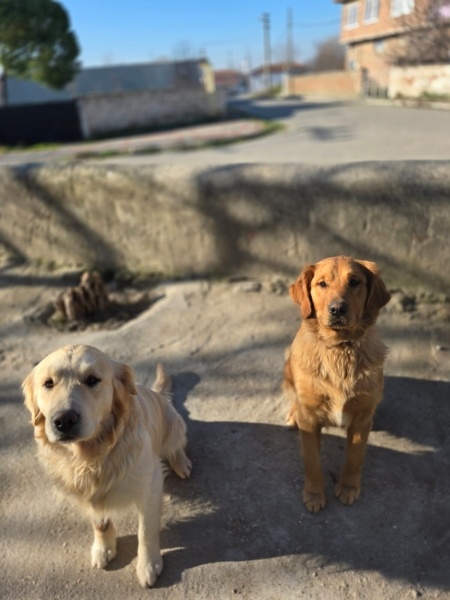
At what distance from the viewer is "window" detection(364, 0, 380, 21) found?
31.8 metres

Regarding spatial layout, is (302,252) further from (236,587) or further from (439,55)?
(439,55)

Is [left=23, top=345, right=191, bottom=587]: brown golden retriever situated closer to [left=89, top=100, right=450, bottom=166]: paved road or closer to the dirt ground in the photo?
the dirt ground

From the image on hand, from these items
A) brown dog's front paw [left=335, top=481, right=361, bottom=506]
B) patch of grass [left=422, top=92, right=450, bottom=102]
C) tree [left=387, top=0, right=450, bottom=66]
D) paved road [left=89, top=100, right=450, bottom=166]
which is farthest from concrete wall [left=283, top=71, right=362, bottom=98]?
brown dog's front paw [left=335, top=481, right=361, bottom=506]

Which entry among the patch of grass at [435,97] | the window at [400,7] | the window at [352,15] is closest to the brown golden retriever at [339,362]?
the patch of grass at [435,97]

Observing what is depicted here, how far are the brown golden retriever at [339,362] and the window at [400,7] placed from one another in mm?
27552

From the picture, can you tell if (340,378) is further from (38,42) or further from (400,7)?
(400,7)

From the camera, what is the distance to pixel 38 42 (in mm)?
18719

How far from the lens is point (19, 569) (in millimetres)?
2262

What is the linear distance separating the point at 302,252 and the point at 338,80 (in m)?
32.9

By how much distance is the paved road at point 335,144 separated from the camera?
8.90m

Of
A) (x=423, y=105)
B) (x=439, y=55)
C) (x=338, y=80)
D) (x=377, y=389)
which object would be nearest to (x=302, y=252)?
(x=377, y=389)

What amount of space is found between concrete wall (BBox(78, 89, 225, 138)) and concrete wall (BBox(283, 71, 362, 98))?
13048 mm

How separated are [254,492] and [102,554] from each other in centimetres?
83

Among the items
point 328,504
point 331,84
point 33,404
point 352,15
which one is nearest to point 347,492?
point 328,504
